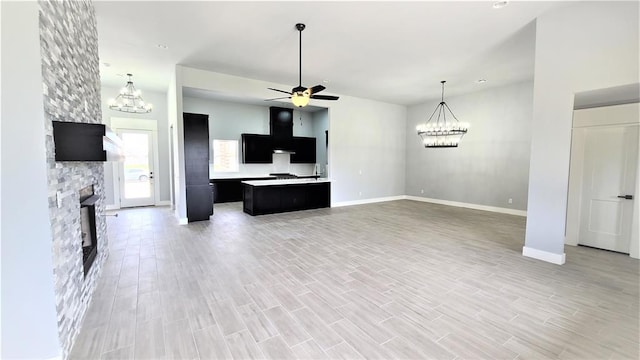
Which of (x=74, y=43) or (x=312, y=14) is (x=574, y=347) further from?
(x=74, y=43)

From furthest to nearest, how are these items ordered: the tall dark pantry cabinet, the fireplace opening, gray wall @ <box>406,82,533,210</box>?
gray wall @ <box>406,82,533,210</box>, the tall dark pantry cabinet, the fireplace opening

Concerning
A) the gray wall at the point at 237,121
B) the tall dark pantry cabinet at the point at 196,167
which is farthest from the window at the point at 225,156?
the tall dark pantry cabinet at the point at 196,167

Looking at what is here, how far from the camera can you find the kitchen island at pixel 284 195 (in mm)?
7086

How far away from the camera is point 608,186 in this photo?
4355 mm

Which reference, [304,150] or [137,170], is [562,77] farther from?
[137,170]

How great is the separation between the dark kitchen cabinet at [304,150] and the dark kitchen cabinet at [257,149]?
103cm

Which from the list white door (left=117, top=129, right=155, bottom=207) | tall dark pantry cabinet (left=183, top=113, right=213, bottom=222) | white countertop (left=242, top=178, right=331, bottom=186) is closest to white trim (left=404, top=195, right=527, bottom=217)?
white countertop (left=242, top=178, right=331, bottom=186)

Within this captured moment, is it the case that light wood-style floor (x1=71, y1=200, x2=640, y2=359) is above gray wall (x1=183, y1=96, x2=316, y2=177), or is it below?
below

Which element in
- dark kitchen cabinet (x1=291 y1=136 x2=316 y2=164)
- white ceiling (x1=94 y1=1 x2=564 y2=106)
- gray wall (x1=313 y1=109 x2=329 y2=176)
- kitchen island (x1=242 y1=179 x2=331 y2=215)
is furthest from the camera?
gray wall (x1=313 y1=109 x2=329 y2=176)

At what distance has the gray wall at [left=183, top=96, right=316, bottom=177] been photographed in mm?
9070

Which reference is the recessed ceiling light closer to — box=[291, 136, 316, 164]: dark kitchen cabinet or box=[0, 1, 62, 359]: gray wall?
box=[0, 1, 62, 359]: gray wall

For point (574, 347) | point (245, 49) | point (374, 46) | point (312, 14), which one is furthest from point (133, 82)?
point (574, 347)

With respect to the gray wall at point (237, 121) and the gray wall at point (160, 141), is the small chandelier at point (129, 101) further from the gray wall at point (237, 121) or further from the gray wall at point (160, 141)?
the gray wall at point (237, 121)

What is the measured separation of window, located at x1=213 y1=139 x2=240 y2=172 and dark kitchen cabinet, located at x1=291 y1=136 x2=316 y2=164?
215 centimetres
